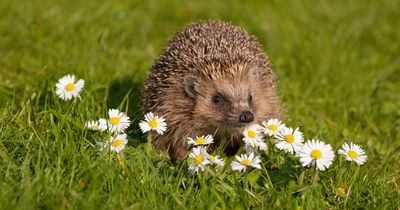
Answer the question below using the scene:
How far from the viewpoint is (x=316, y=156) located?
3945mm

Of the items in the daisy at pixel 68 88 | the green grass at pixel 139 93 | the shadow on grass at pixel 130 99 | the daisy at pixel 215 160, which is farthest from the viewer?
the shadow on grass at pixel 130 99

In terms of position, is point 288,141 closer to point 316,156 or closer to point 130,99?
point 316,156

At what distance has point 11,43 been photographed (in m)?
6.42

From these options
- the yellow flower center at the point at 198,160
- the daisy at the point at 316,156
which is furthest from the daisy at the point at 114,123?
the daisy at the point at 316,156

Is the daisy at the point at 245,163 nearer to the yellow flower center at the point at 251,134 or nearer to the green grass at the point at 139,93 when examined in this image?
the green grass at the point at 139,93

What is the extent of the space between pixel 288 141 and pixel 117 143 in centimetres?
117

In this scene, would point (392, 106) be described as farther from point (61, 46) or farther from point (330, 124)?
point (61, 46)

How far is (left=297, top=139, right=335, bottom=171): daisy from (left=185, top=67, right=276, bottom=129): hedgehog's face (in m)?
0.78

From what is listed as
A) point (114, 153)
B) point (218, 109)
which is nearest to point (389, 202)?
point (218, 109)

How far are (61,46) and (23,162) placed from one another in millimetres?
2591

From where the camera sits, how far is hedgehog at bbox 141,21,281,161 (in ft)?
15.9

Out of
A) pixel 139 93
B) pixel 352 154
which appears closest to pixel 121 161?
pixel 352 154

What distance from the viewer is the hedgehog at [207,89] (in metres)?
Result: 4.86

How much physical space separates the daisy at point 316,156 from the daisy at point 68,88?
1.76 m
